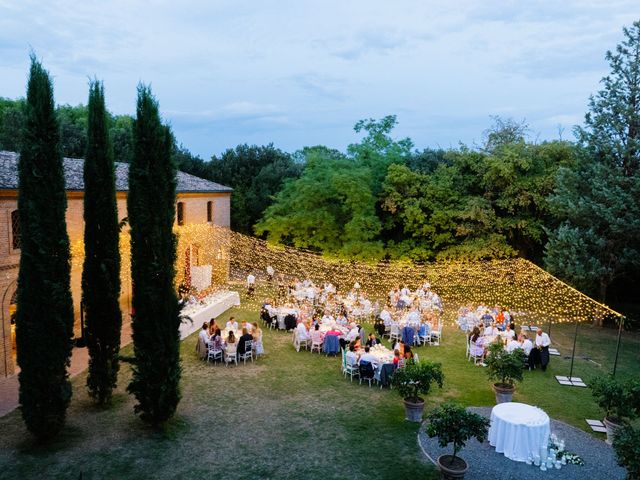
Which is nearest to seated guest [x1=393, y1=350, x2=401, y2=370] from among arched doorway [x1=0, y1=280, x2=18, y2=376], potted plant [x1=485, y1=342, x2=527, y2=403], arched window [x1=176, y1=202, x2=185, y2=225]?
potted plant [x1=485, y1=342, x2=527, y2=403]

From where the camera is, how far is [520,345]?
16.3 meters

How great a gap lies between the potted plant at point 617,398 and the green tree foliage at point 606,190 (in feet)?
36.8

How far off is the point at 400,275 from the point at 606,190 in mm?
10513

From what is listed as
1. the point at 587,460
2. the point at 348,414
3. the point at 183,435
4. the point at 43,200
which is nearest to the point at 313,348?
the point at 348,414

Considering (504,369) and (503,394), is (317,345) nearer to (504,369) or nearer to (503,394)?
(503,394)

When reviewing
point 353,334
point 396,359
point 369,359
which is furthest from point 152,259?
point 353,334

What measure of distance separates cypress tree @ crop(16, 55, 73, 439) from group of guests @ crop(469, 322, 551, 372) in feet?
41.5

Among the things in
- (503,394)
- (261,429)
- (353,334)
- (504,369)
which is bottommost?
(261,429)

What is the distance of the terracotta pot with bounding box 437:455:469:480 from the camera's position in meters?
9.24

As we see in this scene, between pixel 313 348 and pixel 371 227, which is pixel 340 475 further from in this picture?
pixel 371 227

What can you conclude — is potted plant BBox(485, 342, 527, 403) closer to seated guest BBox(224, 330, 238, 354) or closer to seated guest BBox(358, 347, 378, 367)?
seated guest BBox(358, 347, 378, 367)

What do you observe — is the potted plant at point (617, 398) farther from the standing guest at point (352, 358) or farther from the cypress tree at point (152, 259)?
the cypress tree at point (152, 259)

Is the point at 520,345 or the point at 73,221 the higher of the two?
the point at 73,221

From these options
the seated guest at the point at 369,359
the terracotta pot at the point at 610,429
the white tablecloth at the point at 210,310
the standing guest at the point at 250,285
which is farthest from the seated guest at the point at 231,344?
the terracotta pot at the point at 610,429
